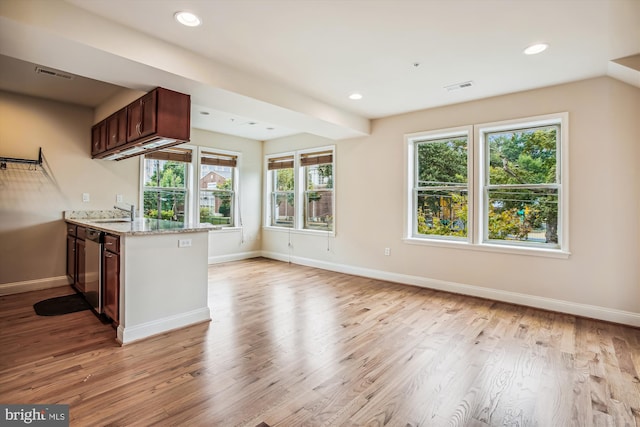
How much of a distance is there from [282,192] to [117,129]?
3504 mm

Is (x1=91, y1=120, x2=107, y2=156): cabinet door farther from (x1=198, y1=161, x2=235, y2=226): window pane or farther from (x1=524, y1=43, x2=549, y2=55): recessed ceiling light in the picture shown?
(x1=524, y1=43, x2=549, y2=55): recessed ceiling light

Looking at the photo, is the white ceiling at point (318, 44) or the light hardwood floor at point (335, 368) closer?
the light hardwood floor at point (335, 368)

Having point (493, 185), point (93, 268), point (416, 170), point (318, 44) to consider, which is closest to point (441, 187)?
point (416, 170)

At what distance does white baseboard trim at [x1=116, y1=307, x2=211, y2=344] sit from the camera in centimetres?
277

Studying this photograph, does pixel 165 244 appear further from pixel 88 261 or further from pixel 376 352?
pixel 376 352

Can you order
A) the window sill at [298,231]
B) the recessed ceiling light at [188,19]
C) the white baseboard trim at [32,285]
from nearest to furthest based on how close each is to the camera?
1. the recessed ceiling light at [188,19]
2. the white baseboard trim at [32,285]
3. the window sill at [298,231]

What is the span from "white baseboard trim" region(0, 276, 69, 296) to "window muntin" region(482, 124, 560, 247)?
5909 mm

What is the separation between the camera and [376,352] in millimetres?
2650

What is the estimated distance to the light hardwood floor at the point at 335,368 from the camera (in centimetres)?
188

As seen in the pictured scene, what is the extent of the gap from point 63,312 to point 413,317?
378 centimetres

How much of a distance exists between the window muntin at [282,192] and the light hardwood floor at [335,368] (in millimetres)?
3204

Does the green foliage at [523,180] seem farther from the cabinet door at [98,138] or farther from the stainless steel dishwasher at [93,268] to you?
the cabinet door at [98,138]

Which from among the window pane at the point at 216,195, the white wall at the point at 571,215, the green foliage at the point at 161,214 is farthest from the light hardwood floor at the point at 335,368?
the window pane at the point at 216,195

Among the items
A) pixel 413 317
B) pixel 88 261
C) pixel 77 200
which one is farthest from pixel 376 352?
pixel 77 200
